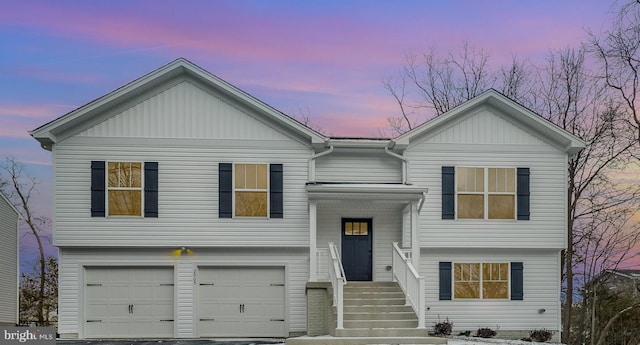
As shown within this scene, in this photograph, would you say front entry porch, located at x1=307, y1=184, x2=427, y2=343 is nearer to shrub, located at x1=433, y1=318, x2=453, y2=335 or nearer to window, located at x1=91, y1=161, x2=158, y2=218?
shrub, located at x1=433, y1=318, x2=453, y2=335

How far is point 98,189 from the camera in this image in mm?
17766

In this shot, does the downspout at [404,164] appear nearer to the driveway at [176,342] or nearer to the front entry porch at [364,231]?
the front entry porch at [364,231]

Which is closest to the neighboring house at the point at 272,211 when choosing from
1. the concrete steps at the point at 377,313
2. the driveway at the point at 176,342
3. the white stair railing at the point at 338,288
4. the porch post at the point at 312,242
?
the porch post at the point at 312,242

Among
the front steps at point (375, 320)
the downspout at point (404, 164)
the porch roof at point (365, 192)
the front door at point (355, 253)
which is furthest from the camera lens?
the front door at point (355, 253)

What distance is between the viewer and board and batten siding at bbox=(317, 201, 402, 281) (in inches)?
746

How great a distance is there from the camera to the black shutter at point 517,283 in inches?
746

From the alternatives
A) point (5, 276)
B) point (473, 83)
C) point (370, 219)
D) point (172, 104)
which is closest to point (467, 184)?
point (370, 219)

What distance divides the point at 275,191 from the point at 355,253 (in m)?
3.12

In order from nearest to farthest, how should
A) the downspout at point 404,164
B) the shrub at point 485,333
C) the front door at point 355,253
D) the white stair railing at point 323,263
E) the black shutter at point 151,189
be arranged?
the white stair railing at point 323,263 < the black shutter at point 151,189 < the shrub at point 485,333 < the downspout at point 404,164 < the front door at point 355,253

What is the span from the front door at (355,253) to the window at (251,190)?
265 centimetres

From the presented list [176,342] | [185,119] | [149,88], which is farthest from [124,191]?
[176,342]

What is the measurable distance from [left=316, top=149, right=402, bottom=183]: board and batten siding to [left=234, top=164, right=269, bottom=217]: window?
1752 millimetres

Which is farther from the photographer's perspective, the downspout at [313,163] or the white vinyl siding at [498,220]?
the white vinyl siding at [498,220]

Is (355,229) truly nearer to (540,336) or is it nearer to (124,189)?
(540,336)
